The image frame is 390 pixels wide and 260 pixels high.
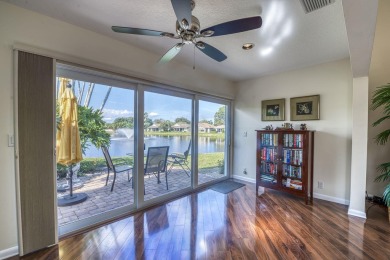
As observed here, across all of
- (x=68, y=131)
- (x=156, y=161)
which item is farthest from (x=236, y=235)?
(x=68, y=131)

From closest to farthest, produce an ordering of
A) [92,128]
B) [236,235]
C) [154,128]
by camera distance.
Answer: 1. [236,235]
2. [92,128]
3. [154,128]

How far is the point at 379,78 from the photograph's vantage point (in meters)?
2.97

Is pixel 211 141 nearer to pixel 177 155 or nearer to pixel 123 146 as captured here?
pixel 177 155

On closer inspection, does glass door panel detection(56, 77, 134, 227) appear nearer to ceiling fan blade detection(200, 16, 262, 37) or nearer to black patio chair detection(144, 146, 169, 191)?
black patio chair detection(144, 146, 169, 191)

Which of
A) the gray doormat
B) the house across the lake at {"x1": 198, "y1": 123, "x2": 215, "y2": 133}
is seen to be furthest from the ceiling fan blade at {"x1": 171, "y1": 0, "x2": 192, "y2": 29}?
the gray doormat

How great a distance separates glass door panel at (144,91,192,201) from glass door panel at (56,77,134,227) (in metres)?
0.31

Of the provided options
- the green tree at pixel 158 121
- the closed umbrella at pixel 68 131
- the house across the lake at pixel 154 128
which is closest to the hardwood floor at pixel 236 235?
the closed umbrella at pixel 68 131

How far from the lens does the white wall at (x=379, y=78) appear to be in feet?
9.65

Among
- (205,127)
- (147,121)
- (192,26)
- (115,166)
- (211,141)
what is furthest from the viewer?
(211,141)

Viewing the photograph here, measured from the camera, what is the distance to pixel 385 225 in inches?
91.1

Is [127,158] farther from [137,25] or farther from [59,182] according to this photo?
[137,25]

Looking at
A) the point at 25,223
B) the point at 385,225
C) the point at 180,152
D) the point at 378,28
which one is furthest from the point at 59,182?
the point at 378,28

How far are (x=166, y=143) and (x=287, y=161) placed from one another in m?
2.24

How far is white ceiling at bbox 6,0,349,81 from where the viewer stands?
5.66ft
